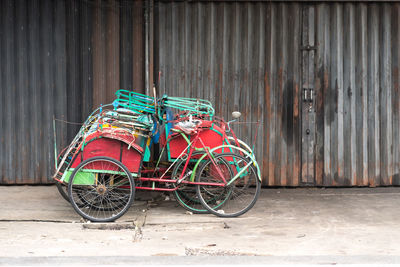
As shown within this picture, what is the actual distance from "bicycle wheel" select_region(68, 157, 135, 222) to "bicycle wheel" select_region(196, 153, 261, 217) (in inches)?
40.1

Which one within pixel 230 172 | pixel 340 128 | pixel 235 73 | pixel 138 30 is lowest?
pixel 230 172

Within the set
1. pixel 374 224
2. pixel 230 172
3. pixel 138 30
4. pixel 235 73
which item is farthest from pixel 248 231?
pixel 138 30

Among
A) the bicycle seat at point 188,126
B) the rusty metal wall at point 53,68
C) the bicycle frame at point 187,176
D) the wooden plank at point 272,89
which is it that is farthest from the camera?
the wooden plank at point 272,89

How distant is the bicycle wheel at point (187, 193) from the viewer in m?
7.05

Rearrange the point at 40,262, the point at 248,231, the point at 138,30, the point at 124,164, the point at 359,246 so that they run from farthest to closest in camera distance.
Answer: the point at 138,30 < the point at 124,164 < the point at 248,231 < the point at 359,246 < the point at 40,262

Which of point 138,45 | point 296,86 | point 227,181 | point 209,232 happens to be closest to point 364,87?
point 296,86

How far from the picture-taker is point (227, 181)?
22.9 feet

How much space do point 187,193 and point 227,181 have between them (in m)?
0.80

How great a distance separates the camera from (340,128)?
8.93 metres

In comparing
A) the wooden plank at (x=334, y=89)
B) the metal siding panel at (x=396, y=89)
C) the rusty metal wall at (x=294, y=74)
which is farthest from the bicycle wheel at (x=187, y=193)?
the metal siding panel at (x=396, y=89)

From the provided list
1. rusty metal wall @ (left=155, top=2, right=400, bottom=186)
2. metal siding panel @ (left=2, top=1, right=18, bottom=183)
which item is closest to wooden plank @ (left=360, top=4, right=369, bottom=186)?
rusty metal wall @ (left=155, top=2, right=400, bottom=186)

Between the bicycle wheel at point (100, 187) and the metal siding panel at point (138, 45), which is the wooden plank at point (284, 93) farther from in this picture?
the bicycle wheel at point (100, 187)

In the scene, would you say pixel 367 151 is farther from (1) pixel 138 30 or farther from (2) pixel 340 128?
(1) pixel 138 30

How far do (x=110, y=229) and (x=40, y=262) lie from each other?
4.93 ft
